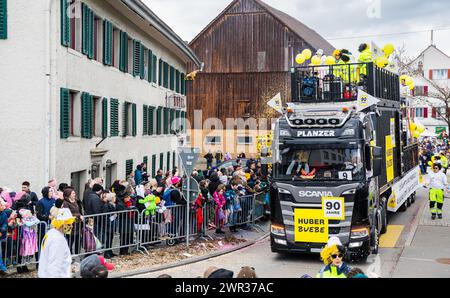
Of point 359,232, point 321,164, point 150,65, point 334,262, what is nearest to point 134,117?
point 150,65

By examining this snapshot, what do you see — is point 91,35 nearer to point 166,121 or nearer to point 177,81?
point 166,121

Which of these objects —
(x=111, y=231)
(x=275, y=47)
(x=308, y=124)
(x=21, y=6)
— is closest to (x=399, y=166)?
(x=308, y=124)

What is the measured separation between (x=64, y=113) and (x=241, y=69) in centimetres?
3368

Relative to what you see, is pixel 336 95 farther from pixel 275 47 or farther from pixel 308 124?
pixel 275 47

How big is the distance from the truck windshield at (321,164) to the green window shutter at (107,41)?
9360 mm

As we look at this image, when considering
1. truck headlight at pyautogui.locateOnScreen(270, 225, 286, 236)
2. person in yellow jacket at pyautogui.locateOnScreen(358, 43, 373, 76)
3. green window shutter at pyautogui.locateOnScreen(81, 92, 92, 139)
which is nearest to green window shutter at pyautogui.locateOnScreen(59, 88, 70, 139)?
green window shutter at pyautogui.locateOnScreen(81, 92, 92, 139)

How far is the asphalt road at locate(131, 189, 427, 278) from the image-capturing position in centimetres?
1184

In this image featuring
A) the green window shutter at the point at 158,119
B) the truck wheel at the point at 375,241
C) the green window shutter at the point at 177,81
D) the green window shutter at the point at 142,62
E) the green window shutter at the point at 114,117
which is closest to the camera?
the truck wheel at the point at 375,241

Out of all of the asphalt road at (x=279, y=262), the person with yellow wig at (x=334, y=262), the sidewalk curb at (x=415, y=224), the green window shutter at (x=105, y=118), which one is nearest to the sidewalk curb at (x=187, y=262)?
the asphalt road at (x=279, y=262)

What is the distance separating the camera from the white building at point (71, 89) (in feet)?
50.4

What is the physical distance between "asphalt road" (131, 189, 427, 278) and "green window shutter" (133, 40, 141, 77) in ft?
36.1

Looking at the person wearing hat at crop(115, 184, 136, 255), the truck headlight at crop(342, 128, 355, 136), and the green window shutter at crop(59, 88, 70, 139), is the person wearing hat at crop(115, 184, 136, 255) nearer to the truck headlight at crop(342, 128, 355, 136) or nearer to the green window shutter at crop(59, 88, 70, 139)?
the green window shutter at crop(59, 88, 70, 139)

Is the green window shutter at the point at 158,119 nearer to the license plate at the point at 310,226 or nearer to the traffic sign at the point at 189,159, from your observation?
the traffic sign at the point at 189,159

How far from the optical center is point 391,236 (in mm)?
16344
